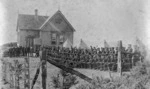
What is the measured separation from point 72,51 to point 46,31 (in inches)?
449

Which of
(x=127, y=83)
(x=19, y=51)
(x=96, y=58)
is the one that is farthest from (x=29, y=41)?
(x=127, y=83)

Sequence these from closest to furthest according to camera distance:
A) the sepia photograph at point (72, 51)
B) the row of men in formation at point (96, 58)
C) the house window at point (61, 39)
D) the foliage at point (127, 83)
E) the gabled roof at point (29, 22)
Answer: the foliage at point (127, 83) < the sepia photograph at point (72, 51) < the row of men in formation at point (96, 58) < the gabled roof at point (29, 22) < the house window at point (61, 39)

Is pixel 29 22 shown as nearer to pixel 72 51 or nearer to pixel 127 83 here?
pixel 72 51

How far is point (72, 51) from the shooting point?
48.5ft

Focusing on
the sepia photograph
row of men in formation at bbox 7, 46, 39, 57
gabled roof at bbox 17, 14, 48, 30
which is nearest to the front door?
the sepia photograph

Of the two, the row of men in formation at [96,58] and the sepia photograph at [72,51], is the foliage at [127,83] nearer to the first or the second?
the sepia photograph at [72,51]

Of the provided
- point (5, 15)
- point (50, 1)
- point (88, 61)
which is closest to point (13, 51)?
point (88, 61)

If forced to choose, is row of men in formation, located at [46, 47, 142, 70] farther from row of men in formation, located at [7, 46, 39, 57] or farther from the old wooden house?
the old wooden house

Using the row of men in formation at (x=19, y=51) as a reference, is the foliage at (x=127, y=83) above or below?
below

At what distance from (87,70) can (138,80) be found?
234 inches

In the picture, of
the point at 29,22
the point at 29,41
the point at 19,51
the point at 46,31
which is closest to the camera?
the point at 19,51

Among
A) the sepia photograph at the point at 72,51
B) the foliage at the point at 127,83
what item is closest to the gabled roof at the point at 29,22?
the sepia photograph at the point at 72,51

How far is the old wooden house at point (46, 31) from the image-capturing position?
83.9ft

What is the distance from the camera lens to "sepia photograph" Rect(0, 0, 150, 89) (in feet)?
26.1
